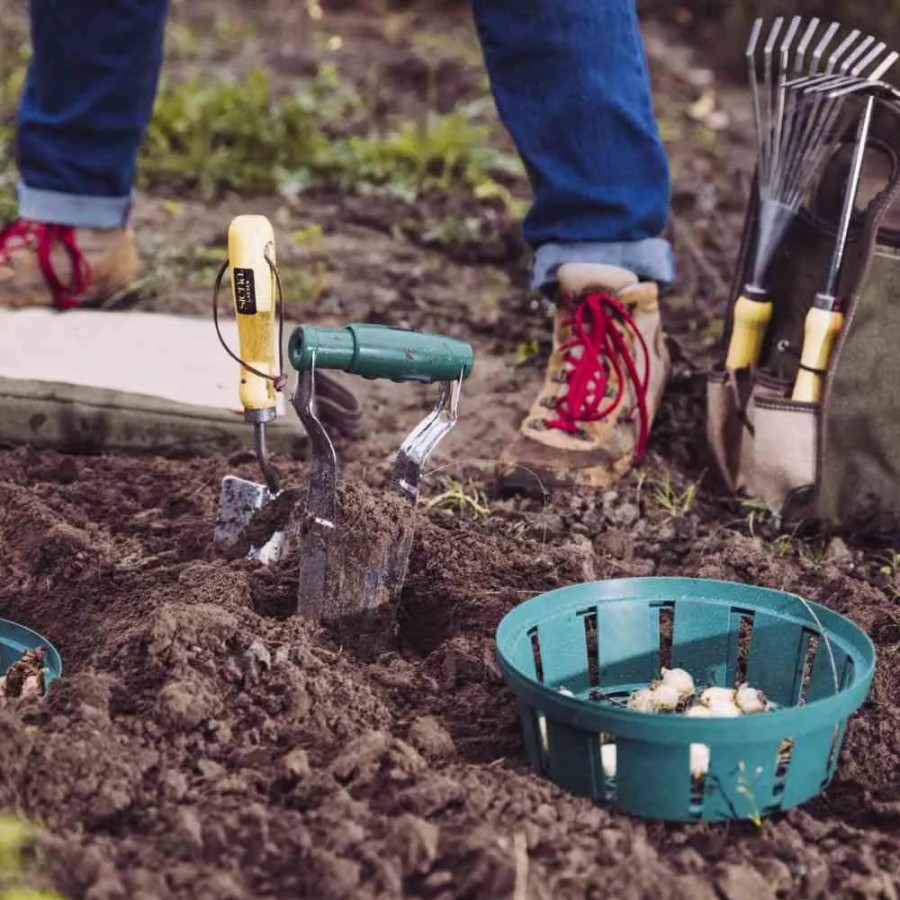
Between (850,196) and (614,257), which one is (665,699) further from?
(614,257)

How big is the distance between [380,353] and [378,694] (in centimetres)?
46

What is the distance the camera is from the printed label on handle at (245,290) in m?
2.22

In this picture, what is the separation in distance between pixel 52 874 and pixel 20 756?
0.70 feet

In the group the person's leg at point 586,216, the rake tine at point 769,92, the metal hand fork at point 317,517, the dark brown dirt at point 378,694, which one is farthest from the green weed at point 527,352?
the metal hand fork at point 317,517

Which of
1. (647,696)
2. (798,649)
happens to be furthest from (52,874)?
(798,649)

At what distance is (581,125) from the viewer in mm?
2900

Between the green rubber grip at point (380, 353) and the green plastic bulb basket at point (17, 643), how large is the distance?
0.52 m

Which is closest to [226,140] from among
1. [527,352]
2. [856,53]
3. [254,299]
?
[527,352]

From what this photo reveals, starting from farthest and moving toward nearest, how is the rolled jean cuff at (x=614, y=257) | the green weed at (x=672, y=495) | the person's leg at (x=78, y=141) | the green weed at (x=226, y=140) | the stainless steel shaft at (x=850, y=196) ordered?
the green weed at (x=226, y=140)
the person's leg at (x=78, y=141)
the rolled jean cuff at (x=614, y=257)
the green weed at (x=672, y=495)
the stainless steel shaft at (x=850, y=196)

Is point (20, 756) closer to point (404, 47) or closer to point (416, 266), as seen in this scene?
point (416, 266)

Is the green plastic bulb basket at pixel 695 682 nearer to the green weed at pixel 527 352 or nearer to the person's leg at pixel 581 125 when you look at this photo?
the person's leg at pixel 581 125

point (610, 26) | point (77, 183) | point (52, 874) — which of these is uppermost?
point (610, 26)

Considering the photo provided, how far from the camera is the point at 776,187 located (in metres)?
2.90

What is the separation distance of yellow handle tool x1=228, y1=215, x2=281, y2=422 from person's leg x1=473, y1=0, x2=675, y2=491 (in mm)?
701
